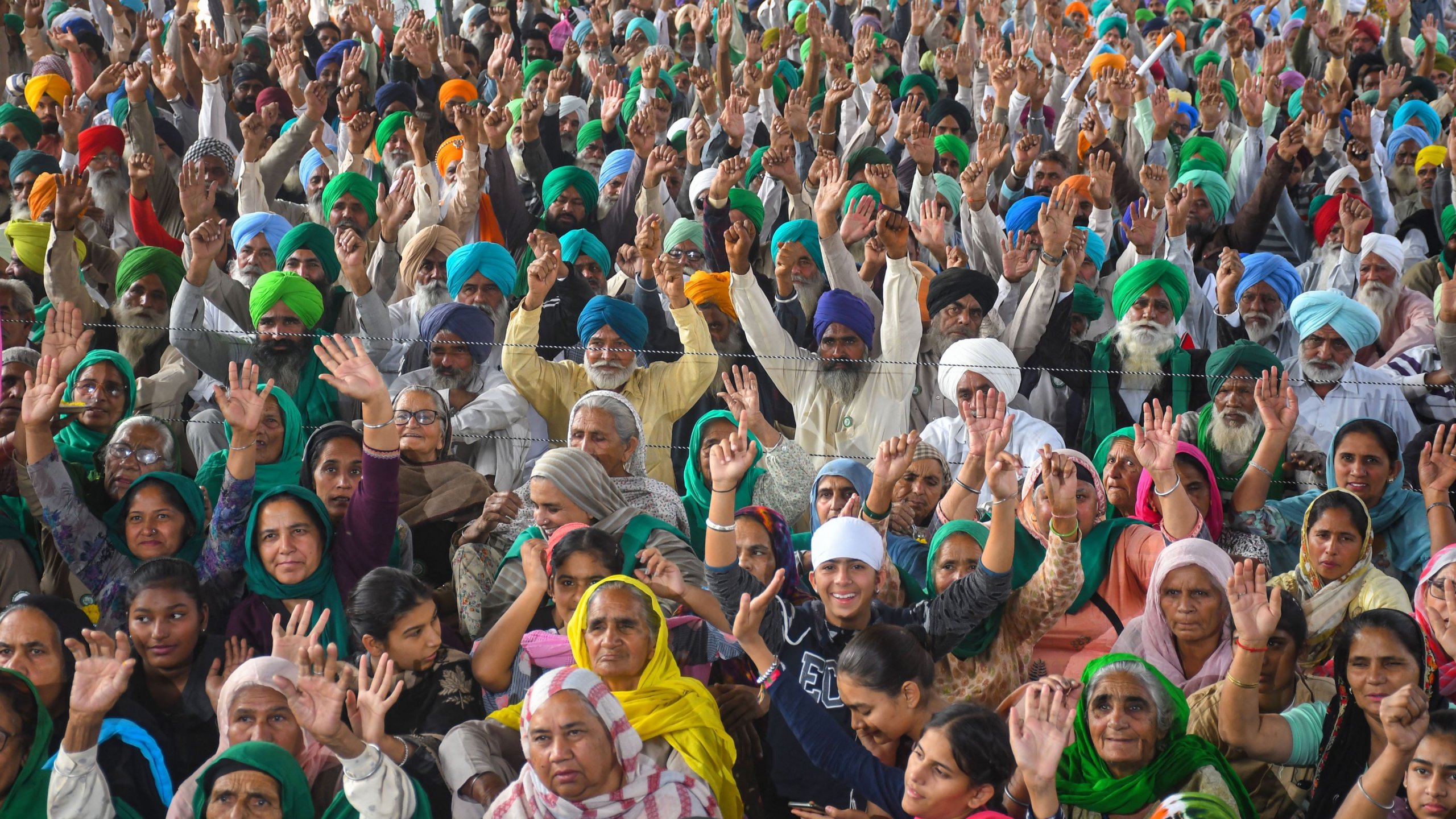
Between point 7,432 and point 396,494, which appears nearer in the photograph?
point 396,494

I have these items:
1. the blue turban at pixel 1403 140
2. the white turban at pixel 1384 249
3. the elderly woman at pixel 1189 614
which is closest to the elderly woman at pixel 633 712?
the elderly woman at pixel 1189 614

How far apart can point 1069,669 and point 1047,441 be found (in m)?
1.07

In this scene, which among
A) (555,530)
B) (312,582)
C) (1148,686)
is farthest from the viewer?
(555,530)

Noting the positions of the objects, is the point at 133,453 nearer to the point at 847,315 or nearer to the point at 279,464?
the point at 279,464

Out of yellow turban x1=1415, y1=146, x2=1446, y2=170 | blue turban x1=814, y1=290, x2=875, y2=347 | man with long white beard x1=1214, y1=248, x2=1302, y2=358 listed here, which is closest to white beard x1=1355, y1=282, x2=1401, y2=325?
man with long white beard x1=1214, y1=248, x2=1302, y2=358

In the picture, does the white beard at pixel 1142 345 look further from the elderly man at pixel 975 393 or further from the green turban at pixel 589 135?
the green turban at pixel 589 135

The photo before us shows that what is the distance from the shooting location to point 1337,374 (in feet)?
17.3

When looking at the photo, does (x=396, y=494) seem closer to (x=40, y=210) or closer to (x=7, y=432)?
(x=7, y=432)

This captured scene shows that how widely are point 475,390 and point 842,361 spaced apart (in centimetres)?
122

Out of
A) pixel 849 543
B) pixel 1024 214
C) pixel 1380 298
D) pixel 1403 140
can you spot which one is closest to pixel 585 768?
pixel 849 543

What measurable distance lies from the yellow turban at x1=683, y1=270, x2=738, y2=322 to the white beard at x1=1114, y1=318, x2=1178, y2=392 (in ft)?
4.49

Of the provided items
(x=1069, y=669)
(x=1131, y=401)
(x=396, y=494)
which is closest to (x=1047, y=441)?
(x=1131, y=401)

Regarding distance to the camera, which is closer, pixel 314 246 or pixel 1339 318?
pixel 1339 318

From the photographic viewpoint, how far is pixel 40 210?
248 inches
